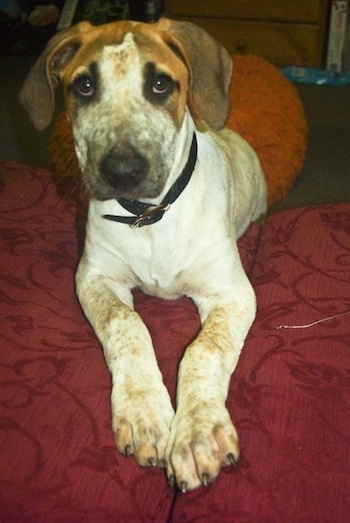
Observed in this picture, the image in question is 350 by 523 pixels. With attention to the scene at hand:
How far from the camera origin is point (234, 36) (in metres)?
5.09

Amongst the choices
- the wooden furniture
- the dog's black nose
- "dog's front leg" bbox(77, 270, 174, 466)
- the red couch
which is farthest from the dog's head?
the wooden furniture

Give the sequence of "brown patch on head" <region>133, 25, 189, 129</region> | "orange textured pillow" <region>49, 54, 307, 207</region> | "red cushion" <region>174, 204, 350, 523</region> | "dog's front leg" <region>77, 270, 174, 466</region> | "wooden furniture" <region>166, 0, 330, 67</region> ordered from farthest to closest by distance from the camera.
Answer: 1. "wooden furniture" <region>166, 0, 330, 67</region>
2. "orange textured pillow" <region>49, 54, 307, 207</region>
3. "brown patch on head" <region>133, 25, 189, 129</region>
4. "dog's front leg" <region>77, 270, 174, 466</region>
5. "red cushion" <region>174, 204, 350, 523</region>

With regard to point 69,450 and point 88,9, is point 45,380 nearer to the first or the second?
point 69,450

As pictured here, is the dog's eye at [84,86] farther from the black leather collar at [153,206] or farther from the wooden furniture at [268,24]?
the wooden furniture at [268,24]

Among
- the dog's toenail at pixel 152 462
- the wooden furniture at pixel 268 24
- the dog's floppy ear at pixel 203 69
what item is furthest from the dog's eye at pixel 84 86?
the wooden furniture at pixel 268 24

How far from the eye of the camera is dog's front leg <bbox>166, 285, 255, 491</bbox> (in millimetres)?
1431

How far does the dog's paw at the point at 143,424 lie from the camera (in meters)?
1.49

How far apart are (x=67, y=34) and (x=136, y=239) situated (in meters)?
0.62

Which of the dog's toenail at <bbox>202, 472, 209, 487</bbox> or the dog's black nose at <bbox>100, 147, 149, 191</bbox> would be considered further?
the dog's black nose at <bbox>100, 147, 149, 191</bbox>

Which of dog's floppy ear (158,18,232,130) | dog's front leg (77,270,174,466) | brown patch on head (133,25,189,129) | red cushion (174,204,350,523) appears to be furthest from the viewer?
dog's floppy ear (158,18,232,130)

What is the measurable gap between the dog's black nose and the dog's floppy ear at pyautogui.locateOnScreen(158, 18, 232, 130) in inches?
13.5

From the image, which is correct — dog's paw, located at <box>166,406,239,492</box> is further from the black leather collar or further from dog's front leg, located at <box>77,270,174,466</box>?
the black leather collar

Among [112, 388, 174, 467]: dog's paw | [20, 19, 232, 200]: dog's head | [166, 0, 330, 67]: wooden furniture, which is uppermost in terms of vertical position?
[20, 19, 232, 200]: dog's head

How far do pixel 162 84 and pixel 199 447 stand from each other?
938mm
